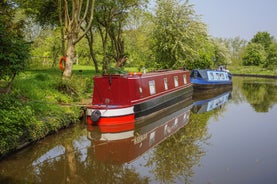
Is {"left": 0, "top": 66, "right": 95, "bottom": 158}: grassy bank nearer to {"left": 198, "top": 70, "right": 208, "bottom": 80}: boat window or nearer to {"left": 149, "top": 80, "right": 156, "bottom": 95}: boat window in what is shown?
{"left": 149, "top": 80, "right": 156, "bottom": 95}: boat window

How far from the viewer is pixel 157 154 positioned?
737 cm

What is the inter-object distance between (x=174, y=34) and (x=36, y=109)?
1212 centimetres

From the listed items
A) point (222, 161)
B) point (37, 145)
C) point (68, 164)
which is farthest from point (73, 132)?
point (222, 161)

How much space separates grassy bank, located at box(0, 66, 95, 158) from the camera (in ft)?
20.6

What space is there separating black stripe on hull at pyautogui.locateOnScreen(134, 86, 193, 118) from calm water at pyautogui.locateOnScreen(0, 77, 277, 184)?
0.37 metres

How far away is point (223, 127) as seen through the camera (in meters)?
10.5

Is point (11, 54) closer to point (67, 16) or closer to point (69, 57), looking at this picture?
point (69, 57)

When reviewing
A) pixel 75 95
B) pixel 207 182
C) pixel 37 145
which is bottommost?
pixel 207 182

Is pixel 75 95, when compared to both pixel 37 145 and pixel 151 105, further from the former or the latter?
pixel 37 145

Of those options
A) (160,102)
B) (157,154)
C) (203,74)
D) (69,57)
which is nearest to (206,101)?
(203,74)

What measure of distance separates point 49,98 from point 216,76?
584 inches

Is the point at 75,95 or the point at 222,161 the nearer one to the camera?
the point at 222,161

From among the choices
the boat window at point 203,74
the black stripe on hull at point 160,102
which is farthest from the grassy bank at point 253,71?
the black stripe on hull at point 160,102

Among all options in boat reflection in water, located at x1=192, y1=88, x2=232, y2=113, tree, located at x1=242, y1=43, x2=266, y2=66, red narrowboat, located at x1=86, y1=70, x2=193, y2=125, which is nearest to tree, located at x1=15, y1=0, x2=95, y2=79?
red narrowboat, located at x1=86, y1=70, x2=193, y2=125
